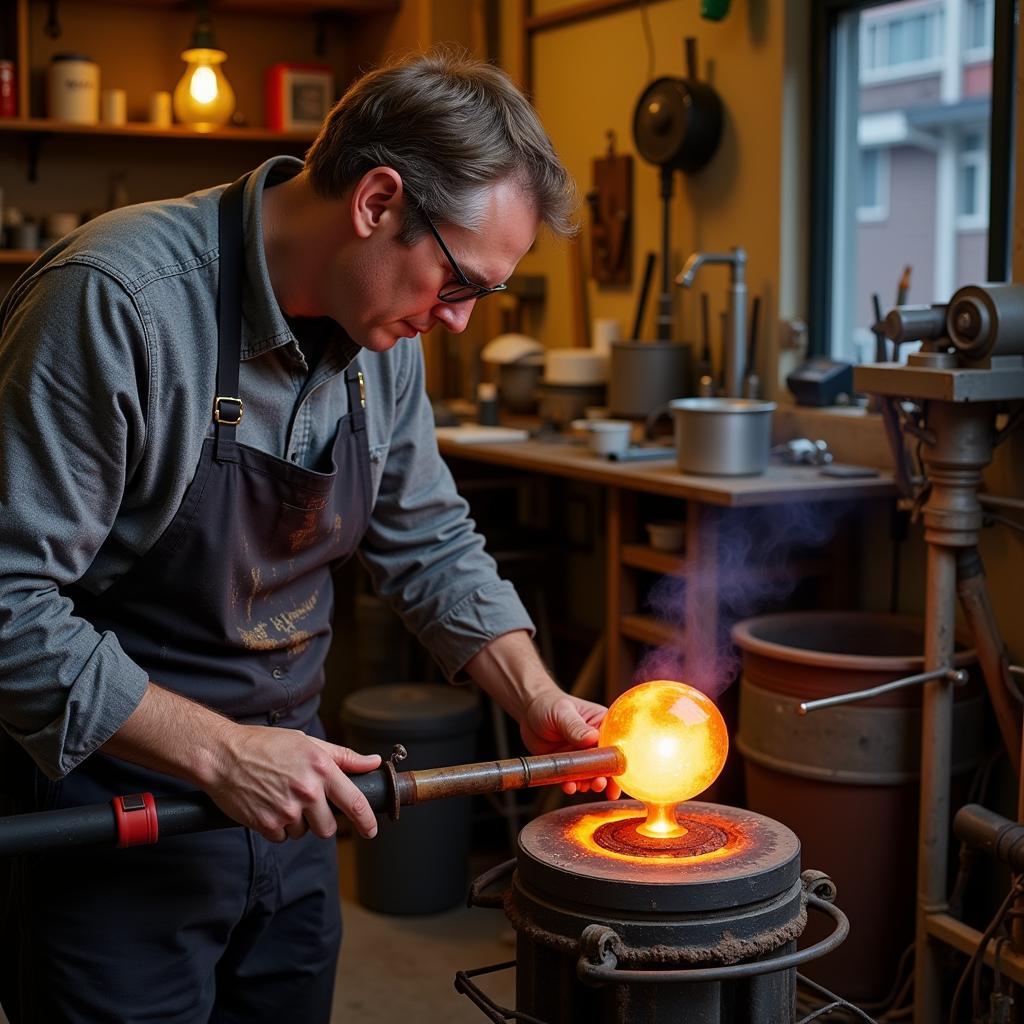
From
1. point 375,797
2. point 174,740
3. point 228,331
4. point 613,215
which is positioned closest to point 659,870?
point 375,797

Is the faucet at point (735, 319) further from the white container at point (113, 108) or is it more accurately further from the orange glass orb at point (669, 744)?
the white container at point (113, 108)

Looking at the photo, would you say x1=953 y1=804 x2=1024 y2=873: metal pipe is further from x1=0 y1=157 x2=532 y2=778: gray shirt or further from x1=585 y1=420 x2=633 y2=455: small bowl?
x1=585 y1=420 x2=633 y2=455: small bowl

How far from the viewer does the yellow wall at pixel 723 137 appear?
3.68m

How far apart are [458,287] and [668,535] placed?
1696 mm

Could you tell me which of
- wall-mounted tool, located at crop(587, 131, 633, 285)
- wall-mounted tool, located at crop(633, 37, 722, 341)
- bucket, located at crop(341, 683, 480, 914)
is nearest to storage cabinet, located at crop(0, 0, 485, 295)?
wall-mounted tool, located at crop(587, 131, 633, 285)

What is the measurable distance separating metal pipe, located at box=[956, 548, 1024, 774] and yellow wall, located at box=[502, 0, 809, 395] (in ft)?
3.97

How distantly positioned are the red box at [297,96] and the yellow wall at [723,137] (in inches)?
31.2

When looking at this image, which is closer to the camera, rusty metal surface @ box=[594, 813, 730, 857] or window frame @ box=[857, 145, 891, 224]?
rusty metal surface @ box=[594, 813, 730, 857]

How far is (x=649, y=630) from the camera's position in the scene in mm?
3355

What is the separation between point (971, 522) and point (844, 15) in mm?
1594

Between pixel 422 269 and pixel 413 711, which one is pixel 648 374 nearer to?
pixel 413 711

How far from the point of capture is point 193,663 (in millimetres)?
1771

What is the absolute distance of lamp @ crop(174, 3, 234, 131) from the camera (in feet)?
14.8

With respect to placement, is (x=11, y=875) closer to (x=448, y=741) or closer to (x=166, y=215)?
(x=166, y=215)
